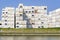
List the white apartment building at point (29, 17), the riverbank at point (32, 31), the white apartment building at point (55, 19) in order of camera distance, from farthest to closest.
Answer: the white apartment building at point (55, 19) < the white apartment building at point (29, 17) < the riverbank at point (32, 31)

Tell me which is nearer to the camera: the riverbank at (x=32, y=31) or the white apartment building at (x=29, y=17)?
the riverbank at (x=32, y=31)

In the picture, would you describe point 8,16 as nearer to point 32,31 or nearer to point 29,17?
point 29,17

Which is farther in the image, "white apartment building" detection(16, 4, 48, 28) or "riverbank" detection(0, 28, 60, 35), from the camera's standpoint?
"white apartment building" detection(16, 4, 48, 28)

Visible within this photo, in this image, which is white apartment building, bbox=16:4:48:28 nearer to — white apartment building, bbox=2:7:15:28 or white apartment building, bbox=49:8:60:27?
white apartment building, bbox=2:7:15:28

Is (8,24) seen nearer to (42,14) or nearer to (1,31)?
(42,14)

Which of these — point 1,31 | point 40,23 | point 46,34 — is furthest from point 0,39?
point 40,23

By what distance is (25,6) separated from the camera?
46.1 metres

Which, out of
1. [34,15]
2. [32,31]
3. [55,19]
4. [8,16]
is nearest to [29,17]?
[34,15]

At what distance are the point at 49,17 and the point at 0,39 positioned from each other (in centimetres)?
4304

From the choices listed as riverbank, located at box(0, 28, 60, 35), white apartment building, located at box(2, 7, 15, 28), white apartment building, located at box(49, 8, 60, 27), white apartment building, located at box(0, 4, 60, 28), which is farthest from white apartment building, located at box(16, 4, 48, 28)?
riverbank, located at box(0, 28, 60, 35)

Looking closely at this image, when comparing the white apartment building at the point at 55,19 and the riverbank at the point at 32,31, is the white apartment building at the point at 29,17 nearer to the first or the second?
the white apartment building at the point at 55,19

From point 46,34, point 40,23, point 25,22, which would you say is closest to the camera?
point 46,34

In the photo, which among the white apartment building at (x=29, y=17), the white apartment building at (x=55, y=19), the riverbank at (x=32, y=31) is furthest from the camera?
the white apartment building at (x=55, y=19)

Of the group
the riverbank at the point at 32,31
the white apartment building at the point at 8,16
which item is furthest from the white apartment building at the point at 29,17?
the riverbank at the point at 32,31
